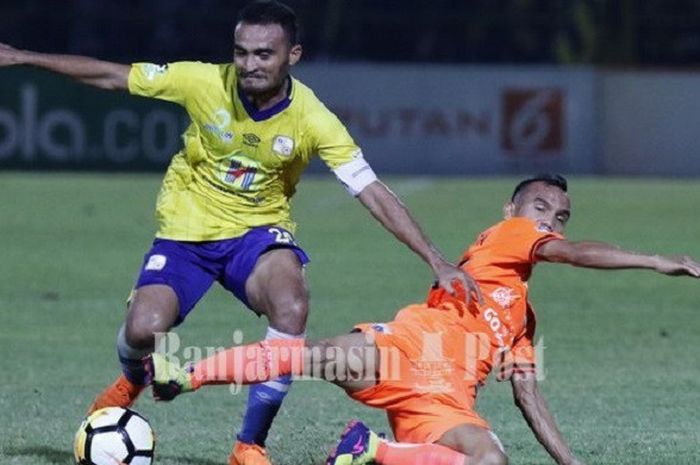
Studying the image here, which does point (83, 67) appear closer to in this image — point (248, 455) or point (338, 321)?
point (248, 455)

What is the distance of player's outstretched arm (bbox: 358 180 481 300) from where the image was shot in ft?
24.6

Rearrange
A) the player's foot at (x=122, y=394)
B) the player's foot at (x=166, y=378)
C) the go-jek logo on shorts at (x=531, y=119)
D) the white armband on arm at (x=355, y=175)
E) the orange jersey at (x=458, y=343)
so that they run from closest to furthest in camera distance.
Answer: the player's foot at (x=166, y=378) < the orange jersey at (x=458, y=343) < the white armband on arm at (x=355, y=175) < the player's foot at (x=122, y=394) < the go-jek logo on shorts at (x=531, y=119)

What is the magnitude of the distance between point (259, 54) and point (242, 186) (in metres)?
0.65

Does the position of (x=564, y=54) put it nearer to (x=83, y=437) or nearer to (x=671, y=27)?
(x=671, y=27)

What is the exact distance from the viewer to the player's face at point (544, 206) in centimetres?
811

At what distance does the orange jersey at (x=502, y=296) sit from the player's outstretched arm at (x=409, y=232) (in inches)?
7.7

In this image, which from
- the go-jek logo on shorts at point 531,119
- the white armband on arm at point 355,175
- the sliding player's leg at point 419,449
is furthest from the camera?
the go-jek logo on shorts at point 531,119

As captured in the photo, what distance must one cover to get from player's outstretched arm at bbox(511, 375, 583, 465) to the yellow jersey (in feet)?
Answer: 4.12

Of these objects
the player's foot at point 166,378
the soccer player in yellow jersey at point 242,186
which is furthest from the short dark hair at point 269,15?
the player's foot at point 166,378

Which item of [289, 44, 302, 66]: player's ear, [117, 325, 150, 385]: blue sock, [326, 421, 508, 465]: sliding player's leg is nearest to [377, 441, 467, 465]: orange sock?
[326, 421, 508, 465]: sliding player's leg

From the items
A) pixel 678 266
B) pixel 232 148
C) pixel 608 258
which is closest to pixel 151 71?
pixel 232 148

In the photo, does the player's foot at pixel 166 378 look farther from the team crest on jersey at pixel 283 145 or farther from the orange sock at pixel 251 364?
the team crest on jersey at pixel 283 145

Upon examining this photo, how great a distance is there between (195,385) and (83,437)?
69 centimetres

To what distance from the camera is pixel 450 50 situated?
104ft
